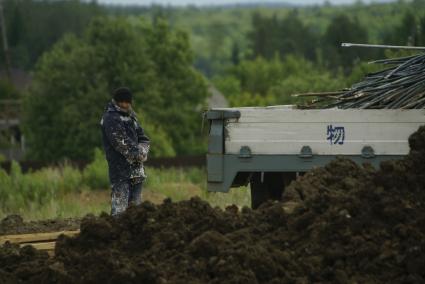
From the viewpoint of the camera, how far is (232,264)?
8.98 metres

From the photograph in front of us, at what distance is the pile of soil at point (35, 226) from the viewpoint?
48.0 feet

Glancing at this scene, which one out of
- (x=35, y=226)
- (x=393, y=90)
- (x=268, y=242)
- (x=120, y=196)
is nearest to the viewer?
(x=268, y=242)

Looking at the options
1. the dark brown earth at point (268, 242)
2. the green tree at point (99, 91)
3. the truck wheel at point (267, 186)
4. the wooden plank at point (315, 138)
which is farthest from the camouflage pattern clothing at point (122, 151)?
the green tree at point (99, 91)

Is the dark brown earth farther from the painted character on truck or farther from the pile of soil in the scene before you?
the pile of soil

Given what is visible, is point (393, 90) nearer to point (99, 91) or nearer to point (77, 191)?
point (77, 191)

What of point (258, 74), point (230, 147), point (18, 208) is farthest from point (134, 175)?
point (258, 74)

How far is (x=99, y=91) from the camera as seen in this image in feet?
224

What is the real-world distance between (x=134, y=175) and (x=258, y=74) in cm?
9776

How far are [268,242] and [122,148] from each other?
13.2 feet

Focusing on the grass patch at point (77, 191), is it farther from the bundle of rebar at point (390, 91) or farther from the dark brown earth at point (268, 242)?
the dark brown earth at point (268, 242)

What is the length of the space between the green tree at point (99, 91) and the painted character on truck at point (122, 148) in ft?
165

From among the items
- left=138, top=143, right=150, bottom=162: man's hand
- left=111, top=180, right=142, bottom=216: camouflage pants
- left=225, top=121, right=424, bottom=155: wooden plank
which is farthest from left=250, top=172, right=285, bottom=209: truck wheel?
left=111, top=180, right=142, bottom=216: camouflage pants

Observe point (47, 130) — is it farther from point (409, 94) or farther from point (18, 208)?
point (409, 94)

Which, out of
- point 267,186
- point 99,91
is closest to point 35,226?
point 267,186
